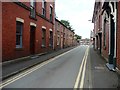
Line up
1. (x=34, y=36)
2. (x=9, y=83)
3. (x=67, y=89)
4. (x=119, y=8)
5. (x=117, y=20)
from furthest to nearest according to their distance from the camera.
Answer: (x=34, y=36), (x=117, y=20), (x=119, y=8), (x=9, y=83), (x=67, y=89)

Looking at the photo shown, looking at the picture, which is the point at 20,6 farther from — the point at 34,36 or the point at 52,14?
the point at 52,14

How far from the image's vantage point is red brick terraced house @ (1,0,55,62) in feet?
51.4

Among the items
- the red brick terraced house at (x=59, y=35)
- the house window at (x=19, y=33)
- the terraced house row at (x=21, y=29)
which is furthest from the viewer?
the red brick terraced house at (x=59, y=35)

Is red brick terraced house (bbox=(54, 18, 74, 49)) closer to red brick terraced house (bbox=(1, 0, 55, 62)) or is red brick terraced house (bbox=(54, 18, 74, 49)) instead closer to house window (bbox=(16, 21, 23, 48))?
red brick terraced house (bbox=(1, 0, 55, 62))

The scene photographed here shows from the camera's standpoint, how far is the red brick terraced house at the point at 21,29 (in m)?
15.7

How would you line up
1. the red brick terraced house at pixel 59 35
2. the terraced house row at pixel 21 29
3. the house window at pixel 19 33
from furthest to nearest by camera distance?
1. the red brick terraced house at pixel 59 35
2. the house window at pixel 19 33
3. the terraced house row at pixel 21 29

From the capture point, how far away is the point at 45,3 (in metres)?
29.5

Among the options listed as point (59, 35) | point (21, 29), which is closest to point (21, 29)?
point (21, 29)

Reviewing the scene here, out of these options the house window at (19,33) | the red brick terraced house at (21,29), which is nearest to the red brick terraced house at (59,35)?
the red brick terraced house at (21,29)

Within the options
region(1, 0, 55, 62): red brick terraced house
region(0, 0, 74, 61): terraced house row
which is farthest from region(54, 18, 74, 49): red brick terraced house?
region(1, 0, 55, 62): red brick terraced house

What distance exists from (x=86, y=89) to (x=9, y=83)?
309 cm

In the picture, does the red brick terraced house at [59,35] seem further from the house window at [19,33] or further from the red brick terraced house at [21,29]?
the house window at [19,33]

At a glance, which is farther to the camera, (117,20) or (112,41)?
(112,41)

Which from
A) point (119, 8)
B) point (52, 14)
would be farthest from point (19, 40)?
point (52, 14)
